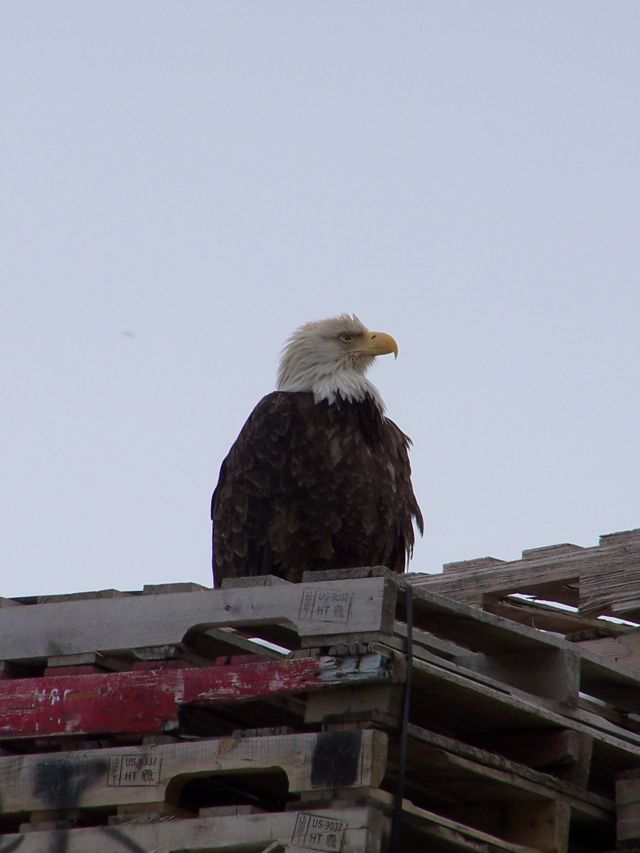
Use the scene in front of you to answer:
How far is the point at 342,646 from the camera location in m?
5.19

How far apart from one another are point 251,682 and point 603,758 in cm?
165

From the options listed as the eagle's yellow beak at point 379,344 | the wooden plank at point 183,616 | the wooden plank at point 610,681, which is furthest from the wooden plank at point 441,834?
the eagle's yellow beak at point 379,344

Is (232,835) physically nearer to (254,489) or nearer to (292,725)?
(292,725)

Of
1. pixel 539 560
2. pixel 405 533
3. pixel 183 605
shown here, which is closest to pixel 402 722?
pixel 183 605

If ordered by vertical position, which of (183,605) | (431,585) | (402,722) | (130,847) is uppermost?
(431,585)

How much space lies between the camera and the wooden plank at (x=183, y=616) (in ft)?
17.1

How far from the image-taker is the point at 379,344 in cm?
1007

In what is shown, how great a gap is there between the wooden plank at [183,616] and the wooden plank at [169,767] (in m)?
0.38

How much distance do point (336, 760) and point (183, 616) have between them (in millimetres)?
843

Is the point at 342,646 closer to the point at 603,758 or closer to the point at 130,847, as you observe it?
the point at 130,847

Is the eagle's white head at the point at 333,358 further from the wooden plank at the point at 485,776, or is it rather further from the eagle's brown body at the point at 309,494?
the wooden plank at the point at 485,776

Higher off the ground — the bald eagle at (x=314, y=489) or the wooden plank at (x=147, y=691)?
the bald eagle at (x=314, y=489)

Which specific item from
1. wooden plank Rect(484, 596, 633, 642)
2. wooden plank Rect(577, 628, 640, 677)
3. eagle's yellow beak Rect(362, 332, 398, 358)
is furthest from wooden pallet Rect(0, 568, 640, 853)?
eagle's yellow beak Rect(362, 332, 398, 358)

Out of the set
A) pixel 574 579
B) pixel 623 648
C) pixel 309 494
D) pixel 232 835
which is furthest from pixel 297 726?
pixel 309 494
